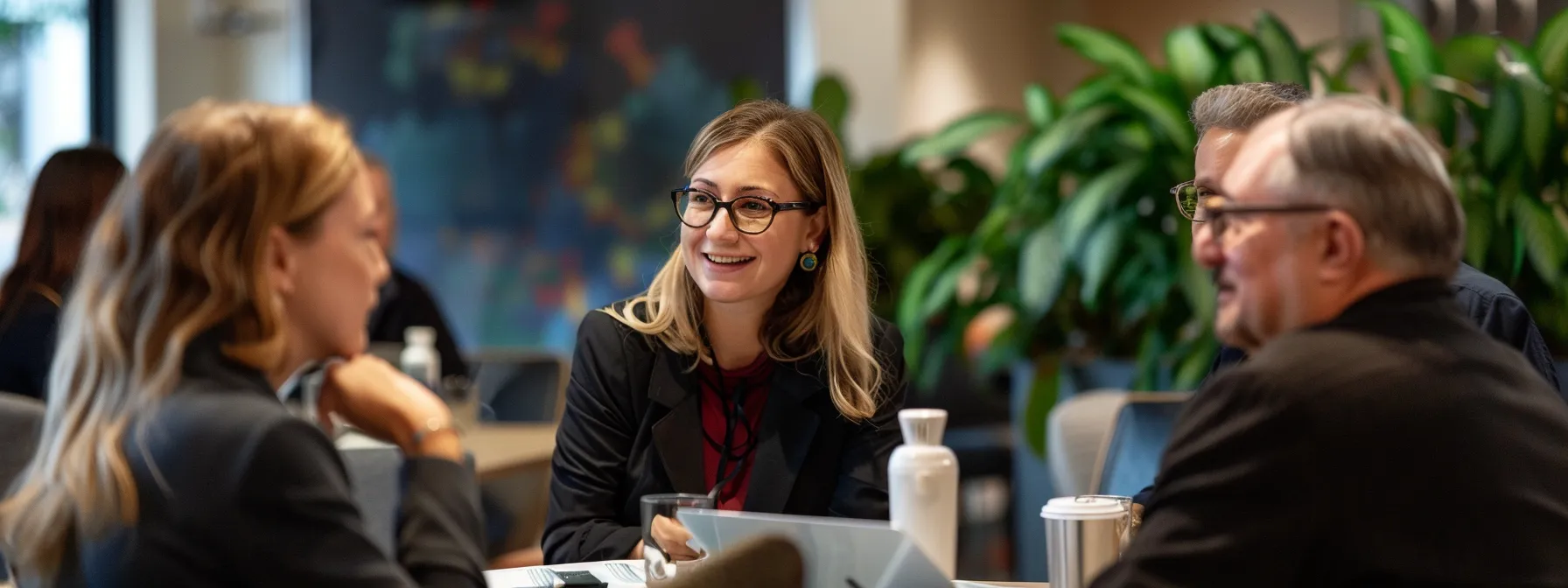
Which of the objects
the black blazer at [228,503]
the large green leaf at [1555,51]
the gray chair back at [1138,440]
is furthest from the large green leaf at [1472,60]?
the black blazer at [228,503]

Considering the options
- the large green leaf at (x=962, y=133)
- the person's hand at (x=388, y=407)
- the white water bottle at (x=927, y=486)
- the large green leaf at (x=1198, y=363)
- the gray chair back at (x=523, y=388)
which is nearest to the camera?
the person's hand at (x=388, y=407)

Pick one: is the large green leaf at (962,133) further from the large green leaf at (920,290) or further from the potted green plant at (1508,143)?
the potted green plant at (1508,143)

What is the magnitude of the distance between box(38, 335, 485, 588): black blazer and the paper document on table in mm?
503

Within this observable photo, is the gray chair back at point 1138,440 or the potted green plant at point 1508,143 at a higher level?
the potted green plant at point 1508,143

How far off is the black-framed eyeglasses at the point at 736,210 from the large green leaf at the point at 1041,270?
1947 millimetres

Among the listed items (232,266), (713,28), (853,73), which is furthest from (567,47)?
(232,266)

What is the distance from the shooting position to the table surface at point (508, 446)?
340 cm

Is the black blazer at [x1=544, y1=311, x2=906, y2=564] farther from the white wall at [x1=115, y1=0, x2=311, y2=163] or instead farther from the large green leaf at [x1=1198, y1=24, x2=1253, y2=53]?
the white wall at [x1=115, y1=0, x2=311, y2=163]

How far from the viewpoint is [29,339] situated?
3.03 metres

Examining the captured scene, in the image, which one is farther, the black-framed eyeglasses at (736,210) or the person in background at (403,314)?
the person in background at (403,314)

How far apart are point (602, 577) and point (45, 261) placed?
1.67m

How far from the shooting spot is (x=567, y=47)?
6328 millimetres

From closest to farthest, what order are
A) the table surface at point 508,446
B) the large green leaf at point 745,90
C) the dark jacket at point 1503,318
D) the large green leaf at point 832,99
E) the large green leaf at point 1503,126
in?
the dark jacket at point 1503,318
the table surface at point 508,446
the large green leaf at point 1503,126
the large green leaf at point 832,99
the large green leaf at point 745,90

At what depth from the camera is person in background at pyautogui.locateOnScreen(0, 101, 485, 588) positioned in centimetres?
134
